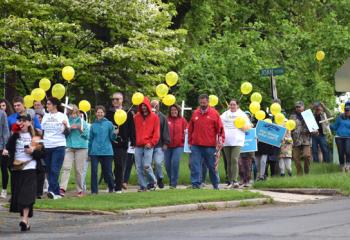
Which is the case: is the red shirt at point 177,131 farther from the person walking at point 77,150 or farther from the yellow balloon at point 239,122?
the person walking at point 77,150

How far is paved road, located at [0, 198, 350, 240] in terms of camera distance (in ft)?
39.1

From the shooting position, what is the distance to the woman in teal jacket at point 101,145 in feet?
59.6

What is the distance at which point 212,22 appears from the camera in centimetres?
3853

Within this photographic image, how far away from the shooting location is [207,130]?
19062mm

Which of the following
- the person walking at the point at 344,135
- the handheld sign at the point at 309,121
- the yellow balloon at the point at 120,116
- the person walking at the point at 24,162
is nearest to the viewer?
the person walking at the point at 24,162

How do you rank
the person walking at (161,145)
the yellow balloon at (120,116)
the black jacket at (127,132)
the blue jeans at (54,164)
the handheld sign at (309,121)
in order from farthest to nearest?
the handheld sign at (309,121), the person walking at (161,145), the black jacket at (127,132), the yellow balloon at (120,116), the blue jeans at (54,164)

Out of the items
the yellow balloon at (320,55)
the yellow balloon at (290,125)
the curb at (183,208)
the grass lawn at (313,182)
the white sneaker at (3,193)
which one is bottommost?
the curb at (183,208)

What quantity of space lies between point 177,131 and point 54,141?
143 inches

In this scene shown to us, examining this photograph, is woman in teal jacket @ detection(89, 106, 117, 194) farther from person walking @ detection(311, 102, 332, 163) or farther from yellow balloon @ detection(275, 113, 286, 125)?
person walking @ detection(311, 102, 332, 163)

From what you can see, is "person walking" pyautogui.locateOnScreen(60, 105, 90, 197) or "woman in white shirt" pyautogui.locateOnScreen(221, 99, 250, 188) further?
"woman in white shirt" pyautogui.locateOnScreen(221, 99, 250, 188)

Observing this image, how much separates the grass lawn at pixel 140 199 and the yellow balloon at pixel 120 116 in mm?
1630

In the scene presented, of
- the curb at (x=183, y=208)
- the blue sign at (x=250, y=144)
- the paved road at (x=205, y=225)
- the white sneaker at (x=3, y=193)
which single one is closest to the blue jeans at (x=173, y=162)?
the blue sign at (x=250, y=144)

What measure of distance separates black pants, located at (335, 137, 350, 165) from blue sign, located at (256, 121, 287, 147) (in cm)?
261

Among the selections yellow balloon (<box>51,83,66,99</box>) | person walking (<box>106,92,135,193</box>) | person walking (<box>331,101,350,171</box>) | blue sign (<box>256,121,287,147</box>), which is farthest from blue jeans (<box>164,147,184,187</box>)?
person walking (<box>331,101,350,171</box>)
